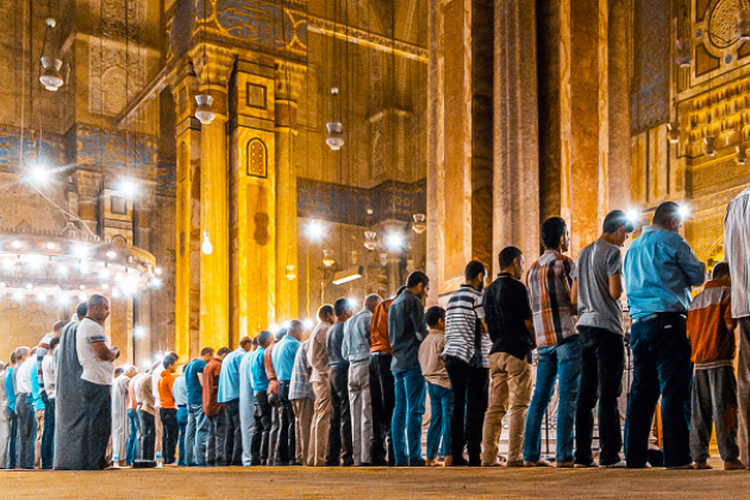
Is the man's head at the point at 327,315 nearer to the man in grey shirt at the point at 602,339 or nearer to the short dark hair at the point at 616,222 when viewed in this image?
the man in grey shirt at the point at 602,339

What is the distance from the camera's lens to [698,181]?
14852 millimetres

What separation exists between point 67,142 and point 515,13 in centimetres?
1079

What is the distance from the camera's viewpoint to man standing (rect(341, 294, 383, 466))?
6688mm

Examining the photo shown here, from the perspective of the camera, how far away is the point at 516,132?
27.1 feet

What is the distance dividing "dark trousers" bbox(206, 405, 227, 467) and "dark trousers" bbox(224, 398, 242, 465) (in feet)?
0.37

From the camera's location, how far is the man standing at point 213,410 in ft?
31.0

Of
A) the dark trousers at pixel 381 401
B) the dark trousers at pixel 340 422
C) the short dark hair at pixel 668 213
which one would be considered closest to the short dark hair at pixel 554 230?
the short dark hair at pixel 668 213

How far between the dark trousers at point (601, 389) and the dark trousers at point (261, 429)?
424 cm

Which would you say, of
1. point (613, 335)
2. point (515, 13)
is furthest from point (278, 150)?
point (613, 335)

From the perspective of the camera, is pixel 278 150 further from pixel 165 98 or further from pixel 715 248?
pixel 715 248

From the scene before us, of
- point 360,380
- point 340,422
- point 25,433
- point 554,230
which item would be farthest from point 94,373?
point 25,433

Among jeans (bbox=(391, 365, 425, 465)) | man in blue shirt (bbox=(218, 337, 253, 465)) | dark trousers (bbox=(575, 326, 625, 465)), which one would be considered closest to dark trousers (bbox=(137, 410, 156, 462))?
man in blue shirt (bbox=(218, 337, 253, 465))

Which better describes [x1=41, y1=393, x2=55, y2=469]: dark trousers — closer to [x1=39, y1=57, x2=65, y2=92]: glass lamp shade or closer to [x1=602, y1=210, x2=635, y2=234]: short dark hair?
[x1=39, y1=57, x2=65, y2=92]: glass lamp shade

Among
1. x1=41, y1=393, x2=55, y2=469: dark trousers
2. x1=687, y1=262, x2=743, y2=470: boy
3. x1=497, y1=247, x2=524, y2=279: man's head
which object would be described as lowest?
x1=41, y1=393, x2=55, y2=469: dark trousers
